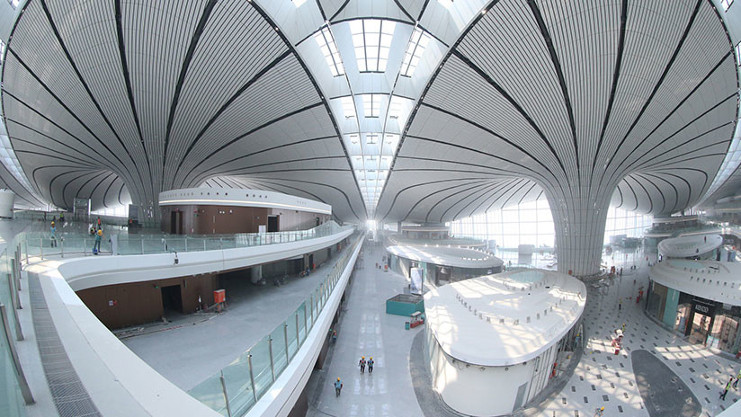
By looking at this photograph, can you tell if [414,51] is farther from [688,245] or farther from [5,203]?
[688,245]

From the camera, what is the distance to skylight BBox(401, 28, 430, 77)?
12.6 m

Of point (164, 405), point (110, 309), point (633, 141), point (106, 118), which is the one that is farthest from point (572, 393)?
point (106, 118)

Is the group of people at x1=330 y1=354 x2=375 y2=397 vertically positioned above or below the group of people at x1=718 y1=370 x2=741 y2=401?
above

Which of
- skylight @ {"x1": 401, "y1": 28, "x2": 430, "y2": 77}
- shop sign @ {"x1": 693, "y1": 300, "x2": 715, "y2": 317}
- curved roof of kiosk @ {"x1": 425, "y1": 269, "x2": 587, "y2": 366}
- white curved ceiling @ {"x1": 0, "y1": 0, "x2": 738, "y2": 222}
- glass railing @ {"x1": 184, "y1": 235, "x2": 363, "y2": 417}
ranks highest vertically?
skylight @ {"x1": 401, "y1": 28, "x2": 430, "y2": 77}

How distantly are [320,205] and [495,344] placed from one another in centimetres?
1653

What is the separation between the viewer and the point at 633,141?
15.6m

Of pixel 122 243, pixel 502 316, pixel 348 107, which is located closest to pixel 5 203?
pixel 122 243

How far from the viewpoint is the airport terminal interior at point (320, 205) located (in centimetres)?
584

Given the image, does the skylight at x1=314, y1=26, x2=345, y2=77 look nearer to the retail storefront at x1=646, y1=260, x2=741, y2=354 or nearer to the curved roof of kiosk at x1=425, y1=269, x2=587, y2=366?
the curved roof of kiosk at x1=425, y1=269, x2=587, y2=366

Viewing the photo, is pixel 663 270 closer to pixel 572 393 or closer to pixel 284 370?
pixel 572 393

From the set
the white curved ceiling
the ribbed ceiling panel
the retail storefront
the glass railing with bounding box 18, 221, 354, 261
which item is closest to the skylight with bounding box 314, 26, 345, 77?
the white curved ceiling

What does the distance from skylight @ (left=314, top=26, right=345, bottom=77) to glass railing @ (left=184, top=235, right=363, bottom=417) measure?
11.6 metres

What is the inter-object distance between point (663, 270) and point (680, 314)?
3509 mm

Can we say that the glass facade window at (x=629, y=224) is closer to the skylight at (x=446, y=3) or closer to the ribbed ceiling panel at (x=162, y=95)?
the ribbed ceiling panel at (x=162, y=95)
